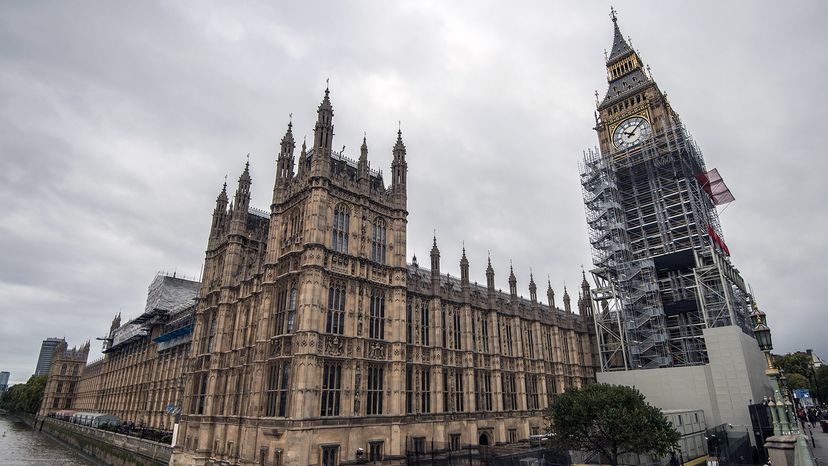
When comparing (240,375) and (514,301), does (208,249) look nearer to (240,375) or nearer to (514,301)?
(240,375)

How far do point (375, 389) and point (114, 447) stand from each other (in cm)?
4920

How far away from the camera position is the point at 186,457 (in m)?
43.6

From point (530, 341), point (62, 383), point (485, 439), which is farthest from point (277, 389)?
point (62, 383)

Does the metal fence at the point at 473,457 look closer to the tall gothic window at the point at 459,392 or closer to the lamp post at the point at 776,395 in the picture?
the tall gothic window at the point at 459,392

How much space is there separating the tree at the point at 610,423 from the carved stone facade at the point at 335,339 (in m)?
13.8

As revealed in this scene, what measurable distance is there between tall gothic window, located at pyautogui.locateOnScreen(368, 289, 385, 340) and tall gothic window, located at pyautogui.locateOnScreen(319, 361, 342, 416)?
4.52 meters

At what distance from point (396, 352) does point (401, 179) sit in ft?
57.5

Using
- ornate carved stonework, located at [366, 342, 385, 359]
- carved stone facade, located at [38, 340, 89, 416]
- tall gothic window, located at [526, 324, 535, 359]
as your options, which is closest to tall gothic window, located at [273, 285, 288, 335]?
ornate carved stonework, located at [366, 342, 385, 359]

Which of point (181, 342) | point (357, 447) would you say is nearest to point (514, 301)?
point (357, 447)

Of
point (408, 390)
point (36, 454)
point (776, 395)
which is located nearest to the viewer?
point (776, 395)

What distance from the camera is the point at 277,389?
3512cm

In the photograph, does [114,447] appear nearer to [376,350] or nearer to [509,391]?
[376,350]

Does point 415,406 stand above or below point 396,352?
below

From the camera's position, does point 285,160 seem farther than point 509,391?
No
